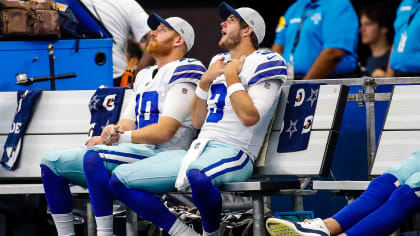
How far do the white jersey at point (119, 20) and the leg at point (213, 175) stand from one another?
88.7 inches

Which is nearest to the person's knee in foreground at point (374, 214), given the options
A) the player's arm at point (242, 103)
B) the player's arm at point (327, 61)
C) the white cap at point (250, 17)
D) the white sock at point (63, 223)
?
the player's arm at point (242, 103)

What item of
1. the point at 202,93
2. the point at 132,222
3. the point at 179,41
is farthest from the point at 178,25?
the point at 132,222

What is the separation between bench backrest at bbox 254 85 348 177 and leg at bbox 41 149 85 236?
111cm

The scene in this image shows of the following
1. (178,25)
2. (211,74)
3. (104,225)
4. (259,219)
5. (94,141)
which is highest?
(178,25)

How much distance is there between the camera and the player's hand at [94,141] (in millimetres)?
5098

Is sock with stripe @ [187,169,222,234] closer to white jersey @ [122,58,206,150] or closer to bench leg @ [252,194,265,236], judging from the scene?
bench leg @ [252,194,265,236]

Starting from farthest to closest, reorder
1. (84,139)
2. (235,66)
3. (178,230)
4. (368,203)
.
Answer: (84,139)
(235,66)
(178,230)
(368,203)

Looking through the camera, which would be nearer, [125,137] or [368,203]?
[368,203]

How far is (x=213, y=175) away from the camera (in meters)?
4.38

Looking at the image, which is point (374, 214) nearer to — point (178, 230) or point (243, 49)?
point (178, 230)

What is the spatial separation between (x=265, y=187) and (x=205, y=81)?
786mm

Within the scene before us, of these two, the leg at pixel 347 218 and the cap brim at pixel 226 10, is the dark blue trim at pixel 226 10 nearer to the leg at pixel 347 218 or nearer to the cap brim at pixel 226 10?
the cap brim at pixel 226 10

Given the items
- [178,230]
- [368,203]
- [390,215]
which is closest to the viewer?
[390,215]

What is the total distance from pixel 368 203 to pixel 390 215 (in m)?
0.16
